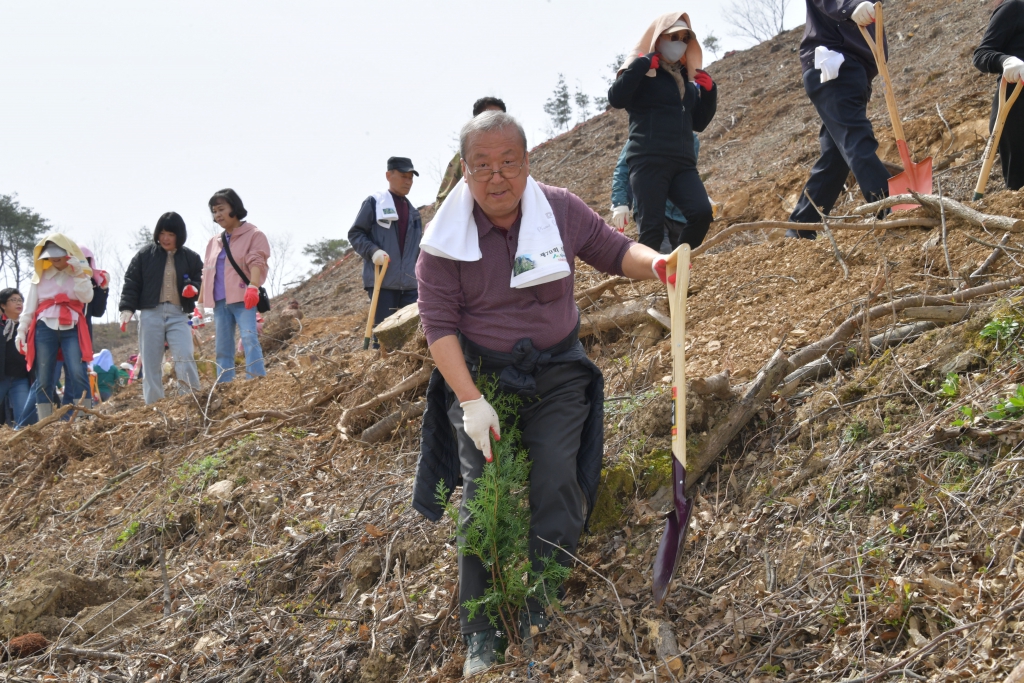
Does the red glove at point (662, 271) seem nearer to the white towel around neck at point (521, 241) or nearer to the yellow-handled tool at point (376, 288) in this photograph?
the white towel around neck at point (521, 241)

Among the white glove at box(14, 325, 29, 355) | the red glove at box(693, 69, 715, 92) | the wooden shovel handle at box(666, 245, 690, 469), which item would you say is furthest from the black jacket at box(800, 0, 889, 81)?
the white glove at box(14, 325, 29, 355)

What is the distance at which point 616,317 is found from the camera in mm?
4836

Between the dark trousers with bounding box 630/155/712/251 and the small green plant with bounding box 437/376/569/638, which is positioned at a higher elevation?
the dark trousers with bounding box 630/155/712/251

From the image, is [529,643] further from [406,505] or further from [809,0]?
[809,0]

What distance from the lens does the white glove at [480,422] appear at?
245 centimetres

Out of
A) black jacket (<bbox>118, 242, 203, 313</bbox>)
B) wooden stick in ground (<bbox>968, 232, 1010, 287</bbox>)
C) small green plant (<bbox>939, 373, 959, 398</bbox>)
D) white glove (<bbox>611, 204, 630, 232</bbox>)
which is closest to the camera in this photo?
small green plant (<bbox>939, 373, 959, 398</bbox>)

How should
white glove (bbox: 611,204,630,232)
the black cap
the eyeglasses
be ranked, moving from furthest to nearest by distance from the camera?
the black cap → white glove (bbox: 611,204,630,232) → the eyeglasses

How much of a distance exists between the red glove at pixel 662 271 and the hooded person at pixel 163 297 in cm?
513

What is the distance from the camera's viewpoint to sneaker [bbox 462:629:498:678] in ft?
8.04

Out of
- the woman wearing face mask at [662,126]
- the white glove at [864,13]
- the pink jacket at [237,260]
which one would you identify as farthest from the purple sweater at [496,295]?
the pink jacket at [237,260]

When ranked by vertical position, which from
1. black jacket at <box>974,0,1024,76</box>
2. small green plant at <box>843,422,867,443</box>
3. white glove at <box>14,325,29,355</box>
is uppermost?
white glove at <box>14,325,29,355</box>

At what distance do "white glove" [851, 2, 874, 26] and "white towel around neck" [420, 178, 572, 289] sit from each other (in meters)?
3.14

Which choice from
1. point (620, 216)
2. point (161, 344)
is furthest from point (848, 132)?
point (161, 344)

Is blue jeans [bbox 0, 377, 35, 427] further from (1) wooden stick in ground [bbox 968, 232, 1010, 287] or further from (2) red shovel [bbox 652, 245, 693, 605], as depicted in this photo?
(1) wooden stick in ground [bbox 968, 232, 1010, 287]
